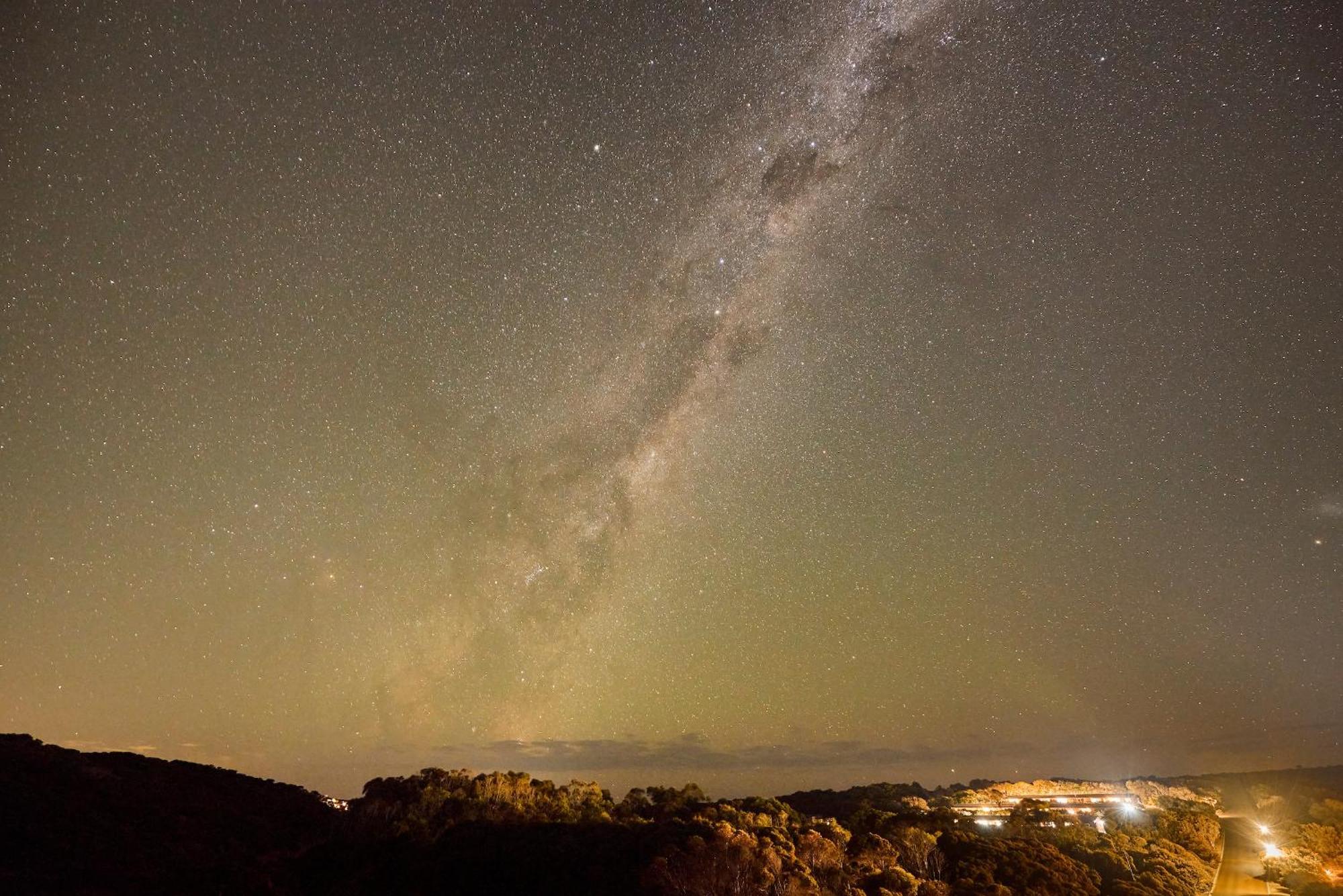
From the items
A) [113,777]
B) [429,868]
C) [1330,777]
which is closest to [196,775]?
[113,777]

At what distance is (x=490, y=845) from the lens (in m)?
27.0

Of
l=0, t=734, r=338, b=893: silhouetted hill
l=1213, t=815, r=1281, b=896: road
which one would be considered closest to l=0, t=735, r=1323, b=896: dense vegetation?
l=0, t=734, r=338, b=893: silhouetted hill

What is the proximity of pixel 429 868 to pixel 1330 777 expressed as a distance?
108702 millimetres

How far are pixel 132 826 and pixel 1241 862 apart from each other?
51.4m

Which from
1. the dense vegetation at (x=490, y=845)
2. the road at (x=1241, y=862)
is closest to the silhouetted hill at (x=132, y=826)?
the dense vegetation at (x=490, y=845)

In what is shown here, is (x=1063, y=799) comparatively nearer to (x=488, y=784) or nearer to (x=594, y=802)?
(x=594, y=802)

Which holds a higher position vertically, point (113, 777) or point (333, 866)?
point (113, 777)

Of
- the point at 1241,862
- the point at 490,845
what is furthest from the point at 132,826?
the point at 1241,862

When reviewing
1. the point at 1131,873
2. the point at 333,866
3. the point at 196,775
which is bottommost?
the point at 1131,873

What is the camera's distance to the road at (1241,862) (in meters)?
31.0

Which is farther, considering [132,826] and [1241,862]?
[1241,862]

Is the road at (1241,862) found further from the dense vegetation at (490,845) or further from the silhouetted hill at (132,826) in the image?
the silhouetted hill at (132,826)

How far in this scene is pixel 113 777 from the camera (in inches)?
1192

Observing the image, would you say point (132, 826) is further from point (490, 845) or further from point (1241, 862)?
point (1241, 862)
